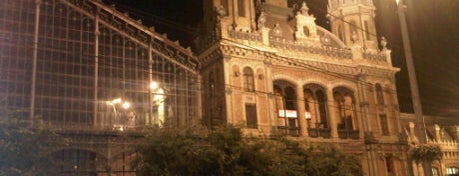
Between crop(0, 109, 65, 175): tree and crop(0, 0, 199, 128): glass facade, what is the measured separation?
5.46 m

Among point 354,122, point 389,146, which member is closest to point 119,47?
point 354,122

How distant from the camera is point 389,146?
4000 cm

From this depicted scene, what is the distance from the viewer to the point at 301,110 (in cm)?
3762

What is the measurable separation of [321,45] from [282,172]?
16.6 m

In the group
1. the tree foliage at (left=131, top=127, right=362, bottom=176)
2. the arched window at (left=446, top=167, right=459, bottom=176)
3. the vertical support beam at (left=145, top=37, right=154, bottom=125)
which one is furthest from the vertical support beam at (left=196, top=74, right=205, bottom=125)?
the arched window at (left=446, top=167, right=459, bottom=176)

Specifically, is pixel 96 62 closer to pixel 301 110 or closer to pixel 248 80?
pixel 248 80

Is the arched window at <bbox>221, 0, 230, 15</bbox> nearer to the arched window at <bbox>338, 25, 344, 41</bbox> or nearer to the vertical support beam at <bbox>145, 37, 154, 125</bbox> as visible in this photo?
the vertical support beam at <bbox>145, 37, 154, 125</bbox>

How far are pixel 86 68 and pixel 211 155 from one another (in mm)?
11684

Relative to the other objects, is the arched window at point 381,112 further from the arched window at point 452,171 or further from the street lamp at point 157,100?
the street lamp at point 157,100

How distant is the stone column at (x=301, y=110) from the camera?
121 feet

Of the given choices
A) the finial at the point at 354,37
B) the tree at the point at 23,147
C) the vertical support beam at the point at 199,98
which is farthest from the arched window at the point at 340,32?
the tree at the point at 23,147

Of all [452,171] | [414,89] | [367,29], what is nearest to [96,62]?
[414,89]

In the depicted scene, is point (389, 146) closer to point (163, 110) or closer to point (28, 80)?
point (163, 110)

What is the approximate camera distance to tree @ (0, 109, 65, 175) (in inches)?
853
